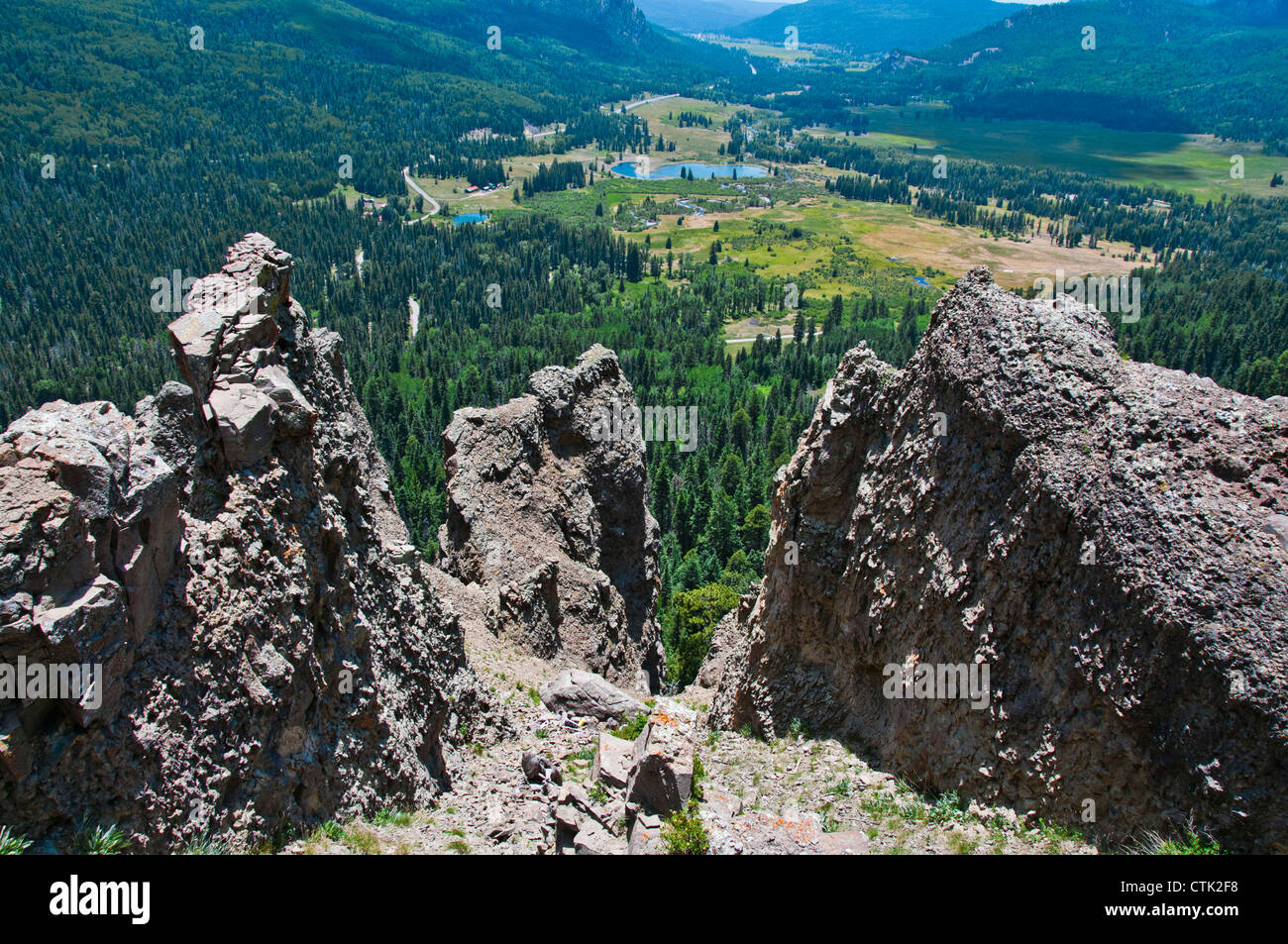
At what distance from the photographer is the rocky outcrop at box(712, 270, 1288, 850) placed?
1786cm

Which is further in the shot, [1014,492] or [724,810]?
[724,810]

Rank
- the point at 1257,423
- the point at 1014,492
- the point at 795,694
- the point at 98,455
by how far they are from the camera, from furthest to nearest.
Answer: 1. the point at 795,694
2. the point at 1014,492
3. the point at 1257,423
4. the point at 98,455

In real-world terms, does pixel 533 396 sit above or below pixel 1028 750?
above

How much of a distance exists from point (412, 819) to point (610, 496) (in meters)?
30.0

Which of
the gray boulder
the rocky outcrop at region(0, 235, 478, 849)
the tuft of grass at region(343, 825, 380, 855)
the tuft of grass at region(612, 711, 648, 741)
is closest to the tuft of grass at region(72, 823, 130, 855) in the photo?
the rocky outcrop at region(0, 235, 478, 849)

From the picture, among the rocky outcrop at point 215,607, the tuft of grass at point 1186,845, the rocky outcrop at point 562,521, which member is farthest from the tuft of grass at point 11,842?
the rocky outcrop at point 562,521

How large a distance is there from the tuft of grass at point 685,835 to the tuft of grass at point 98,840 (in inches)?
503

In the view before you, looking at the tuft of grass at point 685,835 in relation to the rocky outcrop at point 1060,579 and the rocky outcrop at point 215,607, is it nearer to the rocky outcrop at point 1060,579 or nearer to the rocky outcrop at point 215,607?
the rocky outcrop at point 1060,579

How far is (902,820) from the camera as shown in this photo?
2383 centimetres

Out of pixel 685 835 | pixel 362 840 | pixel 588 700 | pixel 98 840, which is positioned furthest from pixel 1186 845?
pixel 588 700

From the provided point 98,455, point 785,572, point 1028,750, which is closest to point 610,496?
point 785,572
